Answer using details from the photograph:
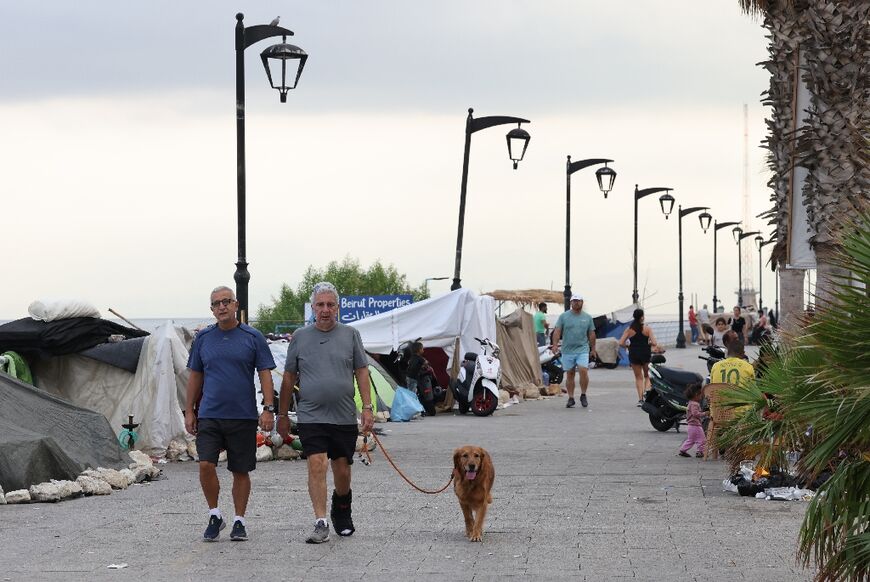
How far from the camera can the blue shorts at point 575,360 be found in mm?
24922

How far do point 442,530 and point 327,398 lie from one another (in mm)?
1308

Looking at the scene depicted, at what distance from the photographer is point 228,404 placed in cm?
1009

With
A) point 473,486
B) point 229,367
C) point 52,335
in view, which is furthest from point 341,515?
point 52,335

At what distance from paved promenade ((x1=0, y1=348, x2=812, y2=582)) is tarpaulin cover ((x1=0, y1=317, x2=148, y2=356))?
2.31m

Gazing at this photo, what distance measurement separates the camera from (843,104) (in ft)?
54.3

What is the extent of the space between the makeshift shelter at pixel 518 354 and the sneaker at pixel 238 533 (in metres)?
19.1

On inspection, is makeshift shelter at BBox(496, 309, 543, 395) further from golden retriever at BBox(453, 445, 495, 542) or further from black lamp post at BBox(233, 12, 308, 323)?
golden retriever at BBox(453, 445, 495, 542)

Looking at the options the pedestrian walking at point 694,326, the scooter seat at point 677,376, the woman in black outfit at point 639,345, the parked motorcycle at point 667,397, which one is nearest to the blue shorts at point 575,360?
the woman in black outfit at point 639,345

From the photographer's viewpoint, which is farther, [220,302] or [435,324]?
[435,324]

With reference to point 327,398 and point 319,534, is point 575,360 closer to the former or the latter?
point 327,398

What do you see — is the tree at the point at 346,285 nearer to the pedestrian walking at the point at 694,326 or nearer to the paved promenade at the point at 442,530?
the pedestrian walking at the point at 694,326

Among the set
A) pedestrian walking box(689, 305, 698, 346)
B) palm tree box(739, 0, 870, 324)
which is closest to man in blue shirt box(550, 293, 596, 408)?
palm tree box(739, 0, 870, 324)

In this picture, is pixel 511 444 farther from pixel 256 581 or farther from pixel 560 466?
pixel 256 581

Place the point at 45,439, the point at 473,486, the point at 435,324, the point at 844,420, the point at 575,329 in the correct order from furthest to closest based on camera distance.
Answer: the point at 435,324, the point at 575,329, the point at 45,439, the point at 473,486, the point at 844,420
